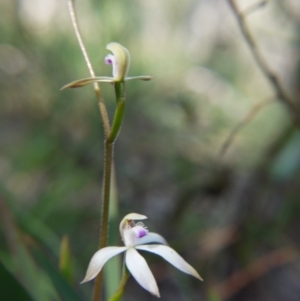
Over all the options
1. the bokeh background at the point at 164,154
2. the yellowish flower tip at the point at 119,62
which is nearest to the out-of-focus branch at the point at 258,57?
the bokeh background at the point at 164,154

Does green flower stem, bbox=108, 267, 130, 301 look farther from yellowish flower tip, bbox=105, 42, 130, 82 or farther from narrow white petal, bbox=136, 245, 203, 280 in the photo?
yellowish flower tip, bbox=105, 42, 130, 82

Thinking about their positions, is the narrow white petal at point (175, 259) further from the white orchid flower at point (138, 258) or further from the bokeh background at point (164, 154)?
the bokeh background at point (164, 154)

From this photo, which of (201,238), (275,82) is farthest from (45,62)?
(275,82)

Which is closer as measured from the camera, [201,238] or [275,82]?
[275,82]

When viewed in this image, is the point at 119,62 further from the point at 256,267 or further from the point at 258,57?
the point at 256,267

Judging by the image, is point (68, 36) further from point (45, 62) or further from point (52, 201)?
point (52, 201)

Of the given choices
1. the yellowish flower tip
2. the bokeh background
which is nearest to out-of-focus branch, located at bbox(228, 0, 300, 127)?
the bokeh background
